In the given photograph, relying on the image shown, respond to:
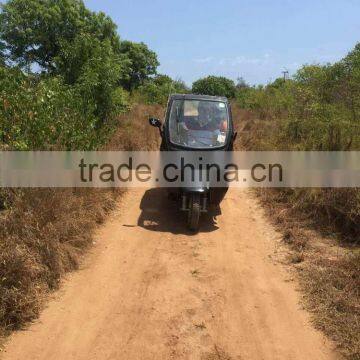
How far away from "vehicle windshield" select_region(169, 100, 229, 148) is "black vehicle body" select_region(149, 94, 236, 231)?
0.02m

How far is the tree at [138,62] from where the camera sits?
101ft

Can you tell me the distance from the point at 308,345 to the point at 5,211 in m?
3.72

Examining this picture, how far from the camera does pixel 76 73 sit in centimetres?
1033

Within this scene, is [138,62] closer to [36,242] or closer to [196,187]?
[196,187]

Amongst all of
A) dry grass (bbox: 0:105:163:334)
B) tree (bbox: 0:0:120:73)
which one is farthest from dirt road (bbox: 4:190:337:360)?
tree (bbox: 0:0:120:73)

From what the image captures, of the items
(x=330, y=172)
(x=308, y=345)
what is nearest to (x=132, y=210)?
(x=330, y=172)

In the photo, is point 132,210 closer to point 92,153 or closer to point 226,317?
point 92,153

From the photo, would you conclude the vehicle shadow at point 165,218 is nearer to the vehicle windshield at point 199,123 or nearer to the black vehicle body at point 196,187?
the black vehicle body at point 196,187

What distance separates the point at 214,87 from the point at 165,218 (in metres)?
25.3

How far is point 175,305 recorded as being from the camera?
4707mm

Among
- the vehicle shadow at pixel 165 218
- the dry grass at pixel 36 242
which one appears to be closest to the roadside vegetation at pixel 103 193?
the dry grass at pixel 36 242

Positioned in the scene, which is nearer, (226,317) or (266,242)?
(226,317)

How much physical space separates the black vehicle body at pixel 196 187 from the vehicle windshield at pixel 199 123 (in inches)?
0.9

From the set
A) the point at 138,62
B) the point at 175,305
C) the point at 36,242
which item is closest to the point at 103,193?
the point at 36,242
